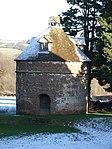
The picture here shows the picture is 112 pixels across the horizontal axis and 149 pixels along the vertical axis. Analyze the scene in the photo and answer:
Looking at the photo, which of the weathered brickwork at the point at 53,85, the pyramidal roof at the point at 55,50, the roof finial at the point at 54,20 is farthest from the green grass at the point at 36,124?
the roof finial at the point at 54,20

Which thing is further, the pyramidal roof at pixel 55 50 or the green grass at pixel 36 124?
the pyramidal roof at pixel 55 50

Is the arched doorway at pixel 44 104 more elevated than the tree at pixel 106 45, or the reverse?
the tree at pixel 106 45

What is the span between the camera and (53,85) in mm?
33375

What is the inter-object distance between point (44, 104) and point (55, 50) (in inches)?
213

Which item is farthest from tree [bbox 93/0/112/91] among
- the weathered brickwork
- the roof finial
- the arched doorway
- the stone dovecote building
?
the arched doorway

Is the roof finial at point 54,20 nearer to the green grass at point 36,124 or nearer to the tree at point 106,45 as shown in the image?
the tree at point 106,45

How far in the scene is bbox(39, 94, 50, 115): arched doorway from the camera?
3478 cm

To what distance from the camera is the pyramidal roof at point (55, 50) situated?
110 ft

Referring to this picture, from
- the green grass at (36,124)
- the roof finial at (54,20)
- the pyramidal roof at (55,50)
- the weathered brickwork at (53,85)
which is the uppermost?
the roof finial at (54,20)

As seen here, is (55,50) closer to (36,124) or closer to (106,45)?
(106,45)

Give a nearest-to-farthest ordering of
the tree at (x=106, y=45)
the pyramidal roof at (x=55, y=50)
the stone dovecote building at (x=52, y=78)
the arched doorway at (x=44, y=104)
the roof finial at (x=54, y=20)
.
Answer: the tree at (x=106, y=45) → the stone dovecote building at (x=52, y=78) → the pyramidal roof at (x=55, y=50) → the arched doorway at (x=44, y=104) → the roof finial at (x=54, y=20)

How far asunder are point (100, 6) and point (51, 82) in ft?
36.9

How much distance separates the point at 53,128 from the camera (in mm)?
26469

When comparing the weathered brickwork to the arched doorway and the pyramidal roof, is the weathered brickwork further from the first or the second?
the arched doorway
